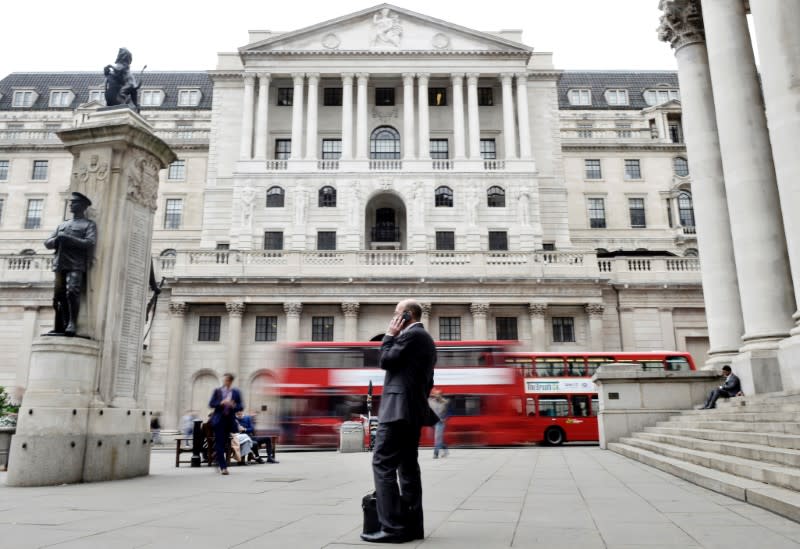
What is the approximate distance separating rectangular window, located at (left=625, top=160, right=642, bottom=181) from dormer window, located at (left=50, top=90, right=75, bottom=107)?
194ft

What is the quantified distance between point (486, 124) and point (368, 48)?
36.9 feet

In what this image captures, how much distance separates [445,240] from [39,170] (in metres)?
39.9

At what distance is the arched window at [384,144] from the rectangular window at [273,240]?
413 inches

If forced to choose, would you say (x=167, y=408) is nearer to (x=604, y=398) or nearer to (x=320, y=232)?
(x=320, y=232)

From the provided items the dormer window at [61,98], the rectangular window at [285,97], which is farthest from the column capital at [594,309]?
the dormer window at [61,98]

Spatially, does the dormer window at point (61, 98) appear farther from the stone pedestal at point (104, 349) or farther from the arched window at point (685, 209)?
the stone pedestal at point (104, 349)

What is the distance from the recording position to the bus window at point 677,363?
27.7 metres

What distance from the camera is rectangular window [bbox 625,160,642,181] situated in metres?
60.0

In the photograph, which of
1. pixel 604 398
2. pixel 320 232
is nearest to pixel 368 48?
pixel 320 232

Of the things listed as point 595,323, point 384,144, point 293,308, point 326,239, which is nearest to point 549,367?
point 595,323

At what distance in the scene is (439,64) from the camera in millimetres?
50156

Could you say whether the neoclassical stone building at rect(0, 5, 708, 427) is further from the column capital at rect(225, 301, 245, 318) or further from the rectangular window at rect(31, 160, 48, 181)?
the rectangular window at rect(31, 160, 48, 181)

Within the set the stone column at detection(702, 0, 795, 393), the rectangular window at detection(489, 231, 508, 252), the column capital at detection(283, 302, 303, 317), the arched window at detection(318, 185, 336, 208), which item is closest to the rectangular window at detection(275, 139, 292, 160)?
the arched window at detection(318, 185, 336, 208)

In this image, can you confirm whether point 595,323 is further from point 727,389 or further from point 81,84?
point 81,84
